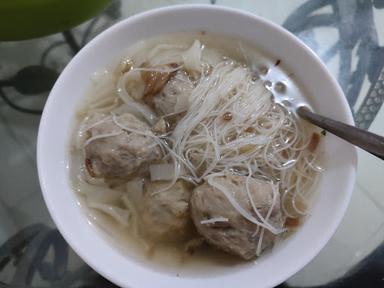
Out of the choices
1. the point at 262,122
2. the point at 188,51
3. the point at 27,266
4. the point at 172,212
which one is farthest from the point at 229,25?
the point at 27,266

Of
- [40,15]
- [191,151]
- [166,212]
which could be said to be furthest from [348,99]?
[40,15]

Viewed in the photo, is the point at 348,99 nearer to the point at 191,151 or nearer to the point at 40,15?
the point at 191,151

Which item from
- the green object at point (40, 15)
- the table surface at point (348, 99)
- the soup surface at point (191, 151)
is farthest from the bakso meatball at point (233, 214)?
the green object at point (40, 15)

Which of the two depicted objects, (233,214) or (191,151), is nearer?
(233,214)

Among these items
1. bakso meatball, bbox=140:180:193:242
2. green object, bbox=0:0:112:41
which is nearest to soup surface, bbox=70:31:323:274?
bakso meatball, bbox=140:180:193:242

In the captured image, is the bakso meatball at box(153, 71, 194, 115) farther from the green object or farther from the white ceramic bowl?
the green object

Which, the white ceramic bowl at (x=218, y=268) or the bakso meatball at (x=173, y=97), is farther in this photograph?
the bakso meatball at (x=173, y=97)

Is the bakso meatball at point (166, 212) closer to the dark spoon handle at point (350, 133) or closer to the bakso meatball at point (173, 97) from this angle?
the bakso meatball at point (173, 97)
